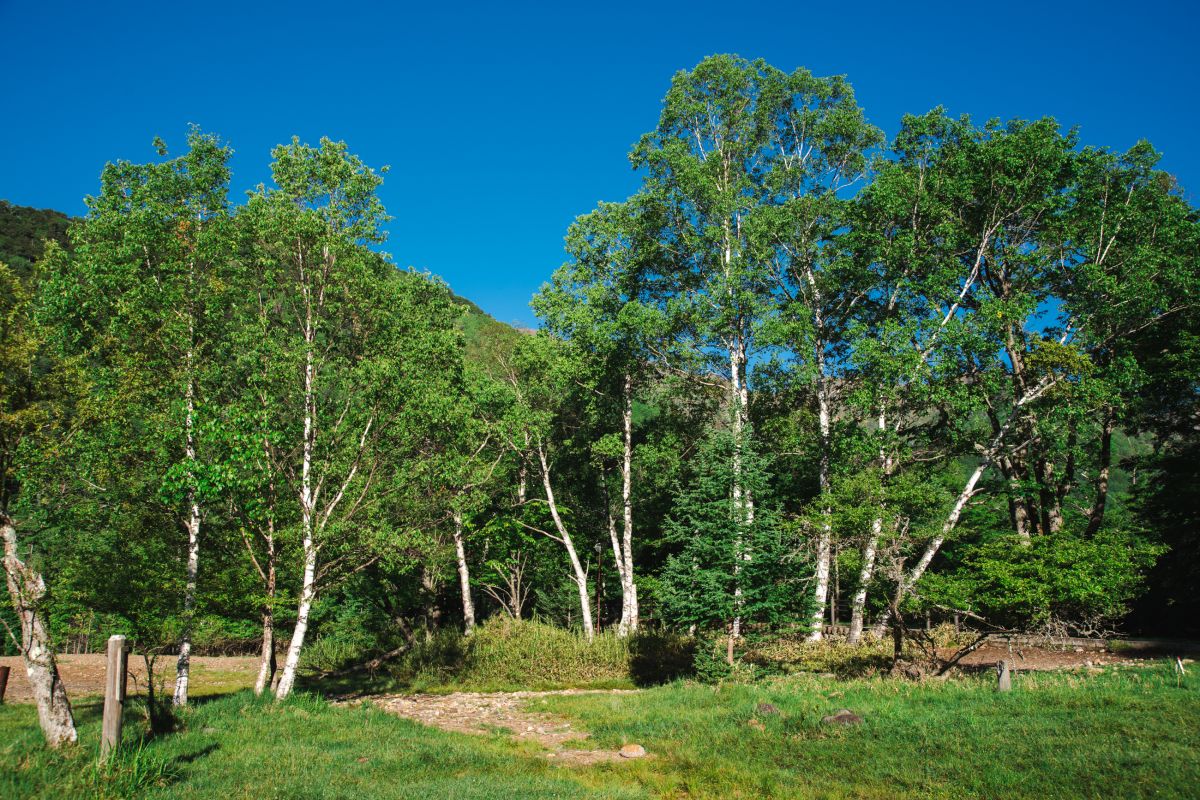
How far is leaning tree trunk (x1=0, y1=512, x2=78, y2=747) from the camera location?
779cm

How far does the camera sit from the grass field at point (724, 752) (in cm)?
774

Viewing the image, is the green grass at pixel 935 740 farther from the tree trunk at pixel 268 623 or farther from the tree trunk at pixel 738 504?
the tree trunk at pixel 268 623

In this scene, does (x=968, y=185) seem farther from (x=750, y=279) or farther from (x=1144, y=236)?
(x=750, y=279)

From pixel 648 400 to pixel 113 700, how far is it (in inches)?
848

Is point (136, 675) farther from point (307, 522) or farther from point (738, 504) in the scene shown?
point (738, 504)

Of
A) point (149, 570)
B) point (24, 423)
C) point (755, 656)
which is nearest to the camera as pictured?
point (24, 423)

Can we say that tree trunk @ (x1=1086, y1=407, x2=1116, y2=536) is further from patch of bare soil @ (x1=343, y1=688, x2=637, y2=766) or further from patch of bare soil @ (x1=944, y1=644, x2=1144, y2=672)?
patch of bare soil @ (x1=343, y1=688, x2=637, y2=766)

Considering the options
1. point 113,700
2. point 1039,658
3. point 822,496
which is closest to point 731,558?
point 822,496

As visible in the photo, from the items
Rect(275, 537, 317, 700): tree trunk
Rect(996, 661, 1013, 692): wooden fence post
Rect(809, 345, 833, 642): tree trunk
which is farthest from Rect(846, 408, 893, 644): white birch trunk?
Rect(275, 537, 317, 700): tree trunk

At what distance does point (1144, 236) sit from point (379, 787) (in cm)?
2550

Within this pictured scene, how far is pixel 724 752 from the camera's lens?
10.7 m

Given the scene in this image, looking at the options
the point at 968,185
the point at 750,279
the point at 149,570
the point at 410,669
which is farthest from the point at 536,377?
the point at 968,185

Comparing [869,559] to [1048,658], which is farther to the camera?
[1048,658]

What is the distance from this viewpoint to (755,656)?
61.8 feet
